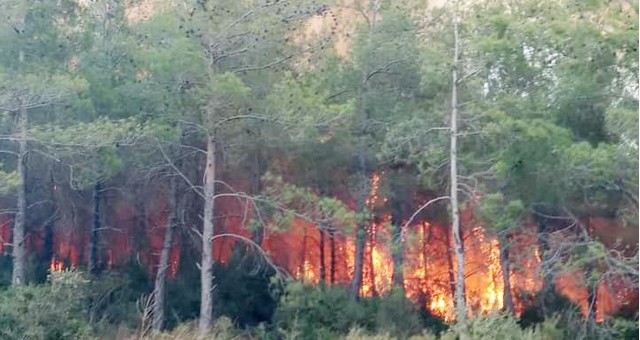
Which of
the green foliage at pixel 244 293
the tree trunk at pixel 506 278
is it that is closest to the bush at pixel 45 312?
the green foliage at pixel 244 293

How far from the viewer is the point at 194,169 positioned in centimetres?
2398

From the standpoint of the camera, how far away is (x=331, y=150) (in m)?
22.8

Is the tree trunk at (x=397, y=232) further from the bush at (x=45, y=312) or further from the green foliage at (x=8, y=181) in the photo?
the green foliage at (x=8, y=181)

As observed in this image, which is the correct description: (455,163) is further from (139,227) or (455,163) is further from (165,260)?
(139,227)

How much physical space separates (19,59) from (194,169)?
5.83 m

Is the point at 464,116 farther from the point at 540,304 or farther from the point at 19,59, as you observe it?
the point at 19,59

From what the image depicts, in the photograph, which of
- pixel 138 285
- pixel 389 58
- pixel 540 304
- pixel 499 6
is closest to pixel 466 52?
pixel 499 6

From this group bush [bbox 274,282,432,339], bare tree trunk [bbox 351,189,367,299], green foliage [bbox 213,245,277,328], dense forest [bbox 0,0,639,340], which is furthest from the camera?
green foliage [bbox 213,245,277,328]

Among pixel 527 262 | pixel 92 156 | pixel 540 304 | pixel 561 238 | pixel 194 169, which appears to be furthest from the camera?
pixel 194 169

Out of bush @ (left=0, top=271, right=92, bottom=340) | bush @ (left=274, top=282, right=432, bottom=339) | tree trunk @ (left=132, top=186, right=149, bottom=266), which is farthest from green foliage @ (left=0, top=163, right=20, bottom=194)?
tree trunk @ (left=132, top=186, right=149, bottom=266)

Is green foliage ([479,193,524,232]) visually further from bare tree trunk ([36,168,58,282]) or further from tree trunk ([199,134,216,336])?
bare tree trunk ([36,168,58,282])

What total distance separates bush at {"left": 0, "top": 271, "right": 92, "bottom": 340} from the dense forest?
5 cm

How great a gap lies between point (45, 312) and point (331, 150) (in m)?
8.58

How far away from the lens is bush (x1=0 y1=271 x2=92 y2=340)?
1753 centimetres
